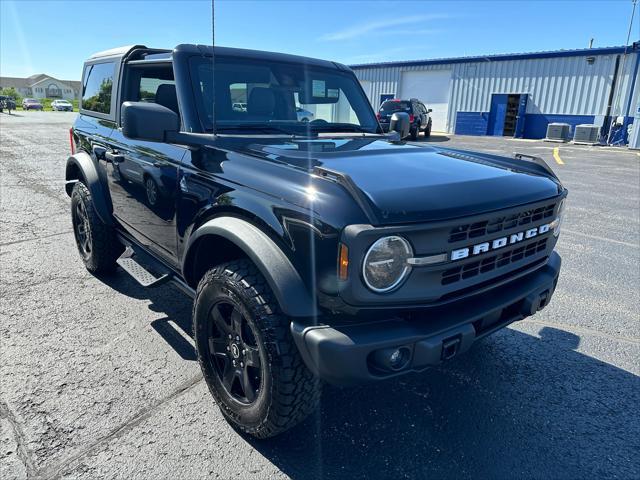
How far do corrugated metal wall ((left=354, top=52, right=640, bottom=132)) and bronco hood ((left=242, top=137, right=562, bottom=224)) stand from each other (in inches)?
1034

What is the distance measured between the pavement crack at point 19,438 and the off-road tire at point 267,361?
0.93 meters

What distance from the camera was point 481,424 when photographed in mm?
2516

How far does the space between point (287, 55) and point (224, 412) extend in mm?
2568

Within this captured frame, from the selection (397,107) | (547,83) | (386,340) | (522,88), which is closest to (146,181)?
(386,340)

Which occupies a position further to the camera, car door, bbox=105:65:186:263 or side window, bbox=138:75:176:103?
side window, bbox=138:75:176:103

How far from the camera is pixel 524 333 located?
355 cm

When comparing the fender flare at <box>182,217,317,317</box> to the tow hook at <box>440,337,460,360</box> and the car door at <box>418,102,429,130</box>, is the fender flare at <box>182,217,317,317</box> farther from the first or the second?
the car door at <box>418,102,429,130</box>

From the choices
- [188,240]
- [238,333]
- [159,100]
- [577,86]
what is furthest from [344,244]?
[577,86]

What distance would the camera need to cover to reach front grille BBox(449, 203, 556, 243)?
200 cm

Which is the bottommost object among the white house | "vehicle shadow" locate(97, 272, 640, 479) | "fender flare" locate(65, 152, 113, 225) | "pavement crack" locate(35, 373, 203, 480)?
"pavement crack" locate(35, 373, 203, 480)

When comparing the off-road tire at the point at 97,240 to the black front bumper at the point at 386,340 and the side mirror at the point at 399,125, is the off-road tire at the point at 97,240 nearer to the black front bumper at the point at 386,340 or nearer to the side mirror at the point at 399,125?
the side mirror at the point at 399,125

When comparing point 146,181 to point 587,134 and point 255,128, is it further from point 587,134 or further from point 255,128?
point 587,134

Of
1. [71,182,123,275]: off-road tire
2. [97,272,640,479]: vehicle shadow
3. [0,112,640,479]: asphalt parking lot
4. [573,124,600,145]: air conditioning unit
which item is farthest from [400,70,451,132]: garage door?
[97,272,640,479]: vehicle shadow

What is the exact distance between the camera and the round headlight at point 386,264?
1.83 m
